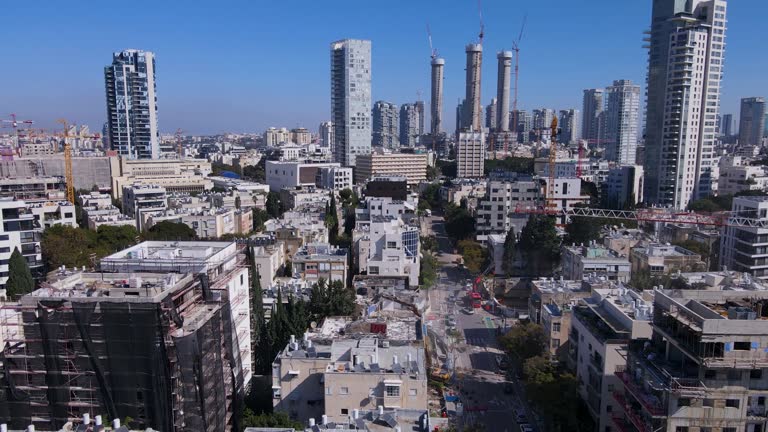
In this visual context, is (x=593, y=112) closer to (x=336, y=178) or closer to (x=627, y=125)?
(x=627, y=125)

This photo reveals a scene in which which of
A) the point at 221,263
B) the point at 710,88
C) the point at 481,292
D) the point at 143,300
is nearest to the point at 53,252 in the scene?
the point at 221,263

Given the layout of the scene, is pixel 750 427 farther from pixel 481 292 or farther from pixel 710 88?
pixel 710 88

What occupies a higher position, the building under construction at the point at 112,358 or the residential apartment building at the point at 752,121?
the residential apartment building at the point at 752,121

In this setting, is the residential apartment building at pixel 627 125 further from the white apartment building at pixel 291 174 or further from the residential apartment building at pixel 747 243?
the residential apartment building at pixel 747 243

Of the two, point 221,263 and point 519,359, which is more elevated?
point 221,263

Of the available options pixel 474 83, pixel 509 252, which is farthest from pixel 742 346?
pixel 474 83

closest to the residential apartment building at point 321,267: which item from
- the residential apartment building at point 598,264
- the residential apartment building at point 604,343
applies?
the residential apartment building at point 598,264
